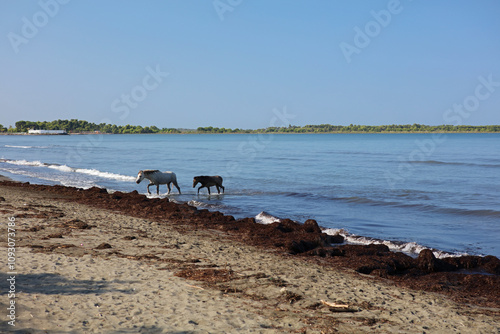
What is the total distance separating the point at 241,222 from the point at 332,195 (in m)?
11.8

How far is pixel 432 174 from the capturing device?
39.8 metres

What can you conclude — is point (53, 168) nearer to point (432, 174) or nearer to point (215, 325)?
point (432, 174)

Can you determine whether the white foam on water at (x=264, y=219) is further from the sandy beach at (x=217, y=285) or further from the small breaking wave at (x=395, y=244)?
the sandy beach at (x=217, y=285)

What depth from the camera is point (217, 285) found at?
8578mm

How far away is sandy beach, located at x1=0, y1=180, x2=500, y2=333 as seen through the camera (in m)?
6.65

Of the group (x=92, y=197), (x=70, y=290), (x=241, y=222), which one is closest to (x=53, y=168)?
(x=92, y=197)

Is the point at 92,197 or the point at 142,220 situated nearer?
the point at 142,220

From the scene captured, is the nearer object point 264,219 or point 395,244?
point 395,244

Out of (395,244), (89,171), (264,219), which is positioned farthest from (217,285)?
(89,171)

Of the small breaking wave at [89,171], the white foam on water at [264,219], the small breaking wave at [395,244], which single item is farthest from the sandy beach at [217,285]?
the small breaking wave at [89,171]

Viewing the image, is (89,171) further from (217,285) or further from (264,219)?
(217,285)

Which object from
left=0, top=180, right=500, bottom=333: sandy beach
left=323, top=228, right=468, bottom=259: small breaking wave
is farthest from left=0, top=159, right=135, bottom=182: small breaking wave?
left=323, top=228, right=468, bottom=259: small breaking wave

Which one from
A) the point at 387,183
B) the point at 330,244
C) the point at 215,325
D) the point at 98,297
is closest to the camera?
the point at 215,325

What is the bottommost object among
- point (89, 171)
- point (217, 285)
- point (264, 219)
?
point (89, 171)
